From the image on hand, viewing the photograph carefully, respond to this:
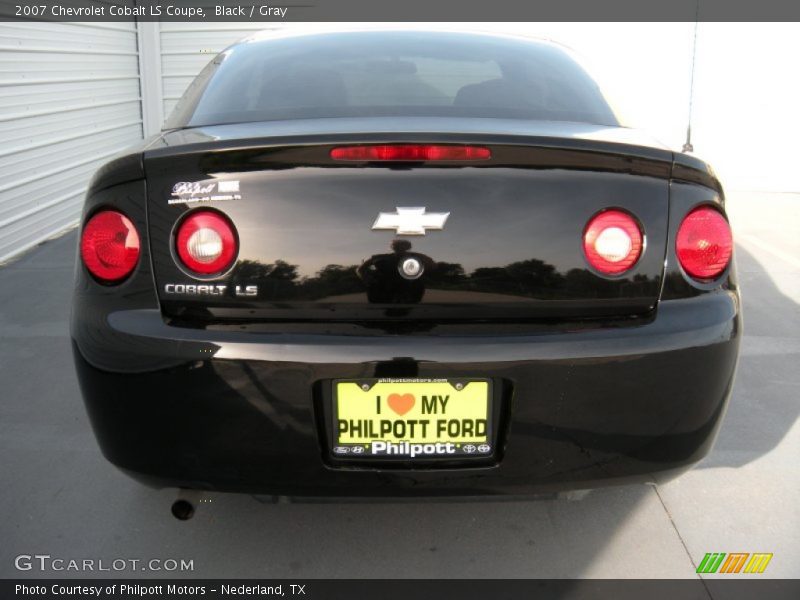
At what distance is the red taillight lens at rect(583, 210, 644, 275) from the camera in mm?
1979

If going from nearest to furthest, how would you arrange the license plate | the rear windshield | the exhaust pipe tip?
the license plate < the exhaust pipe tip < the rear windshield

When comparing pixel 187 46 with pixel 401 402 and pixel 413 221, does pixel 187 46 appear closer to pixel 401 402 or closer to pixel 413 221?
pixel 413 221

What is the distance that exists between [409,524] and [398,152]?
1.22 metres

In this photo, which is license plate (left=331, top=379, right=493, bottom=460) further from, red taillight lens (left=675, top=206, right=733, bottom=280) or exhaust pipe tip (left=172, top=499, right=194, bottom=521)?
red taillight lens (left=675, top=206, right=733, bottom=280)

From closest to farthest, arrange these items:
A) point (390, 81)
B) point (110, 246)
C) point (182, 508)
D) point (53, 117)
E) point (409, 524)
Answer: point (110, 246) → point (182, 508) → point (409, 524) → point (390, 81) → point (53, 117)

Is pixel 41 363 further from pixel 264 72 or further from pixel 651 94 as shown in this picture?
pixel 651 94

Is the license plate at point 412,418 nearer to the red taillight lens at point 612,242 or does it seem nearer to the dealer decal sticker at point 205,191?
the red taillight lens at point 612,242

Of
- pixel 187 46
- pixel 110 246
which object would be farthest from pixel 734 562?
pixel 187 46

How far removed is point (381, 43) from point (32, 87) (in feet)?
16.0

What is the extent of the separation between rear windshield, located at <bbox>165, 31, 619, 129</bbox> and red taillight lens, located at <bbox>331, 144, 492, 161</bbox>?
42 centimetres

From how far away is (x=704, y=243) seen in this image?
6.84 feet

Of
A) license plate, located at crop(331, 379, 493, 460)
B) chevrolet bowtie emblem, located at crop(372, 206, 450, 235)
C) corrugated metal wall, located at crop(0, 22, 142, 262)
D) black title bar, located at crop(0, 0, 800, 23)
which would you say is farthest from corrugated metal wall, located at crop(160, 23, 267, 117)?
license plate, located at crop(331, 379, 493, 460)

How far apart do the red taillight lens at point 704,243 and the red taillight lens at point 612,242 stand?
13cm

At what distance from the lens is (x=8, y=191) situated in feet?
20.6
